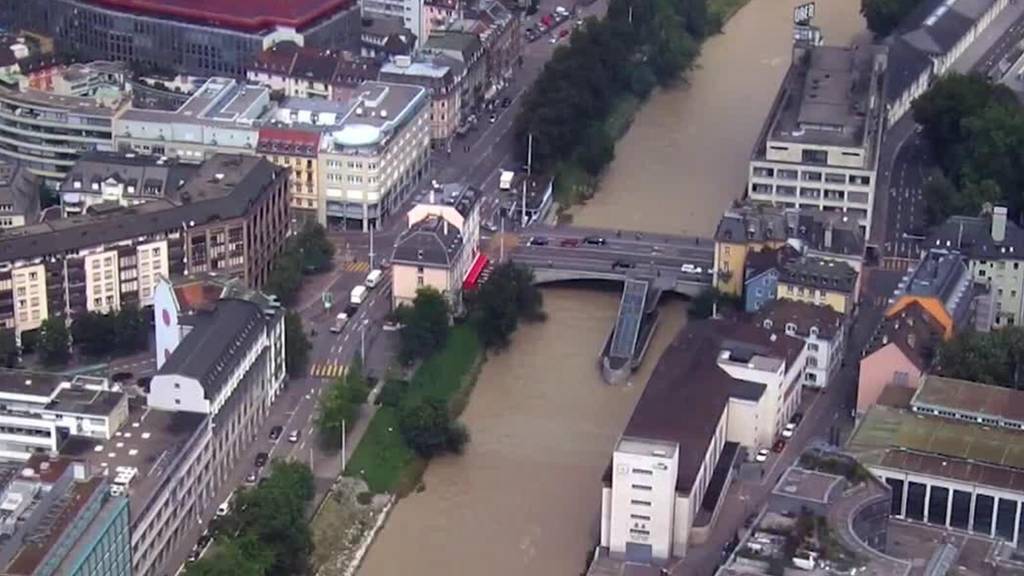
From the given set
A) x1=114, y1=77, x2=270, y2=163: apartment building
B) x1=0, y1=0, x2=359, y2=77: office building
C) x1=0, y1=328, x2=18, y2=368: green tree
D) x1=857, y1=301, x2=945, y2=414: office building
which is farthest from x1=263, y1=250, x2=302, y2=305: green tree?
x1=0, y1=0, x2=359, y2=77: office building

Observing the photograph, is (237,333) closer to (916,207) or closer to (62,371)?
(62,371)

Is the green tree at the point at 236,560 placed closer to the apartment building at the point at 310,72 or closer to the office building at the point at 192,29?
the apartment building at the point at 310,72

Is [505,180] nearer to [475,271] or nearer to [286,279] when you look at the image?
[475,271]

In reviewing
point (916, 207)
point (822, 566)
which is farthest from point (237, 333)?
point (916, 207)

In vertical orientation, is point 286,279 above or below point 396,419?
above

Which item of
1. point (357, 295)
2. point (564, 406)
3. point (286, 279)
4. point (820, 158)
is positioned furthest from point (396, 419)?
point (820, 158)

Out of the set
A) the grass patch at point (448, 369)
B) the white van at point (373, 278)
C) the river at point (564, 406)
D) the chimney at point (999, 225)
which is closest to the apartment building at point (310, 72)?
the river at point (564, 406)
